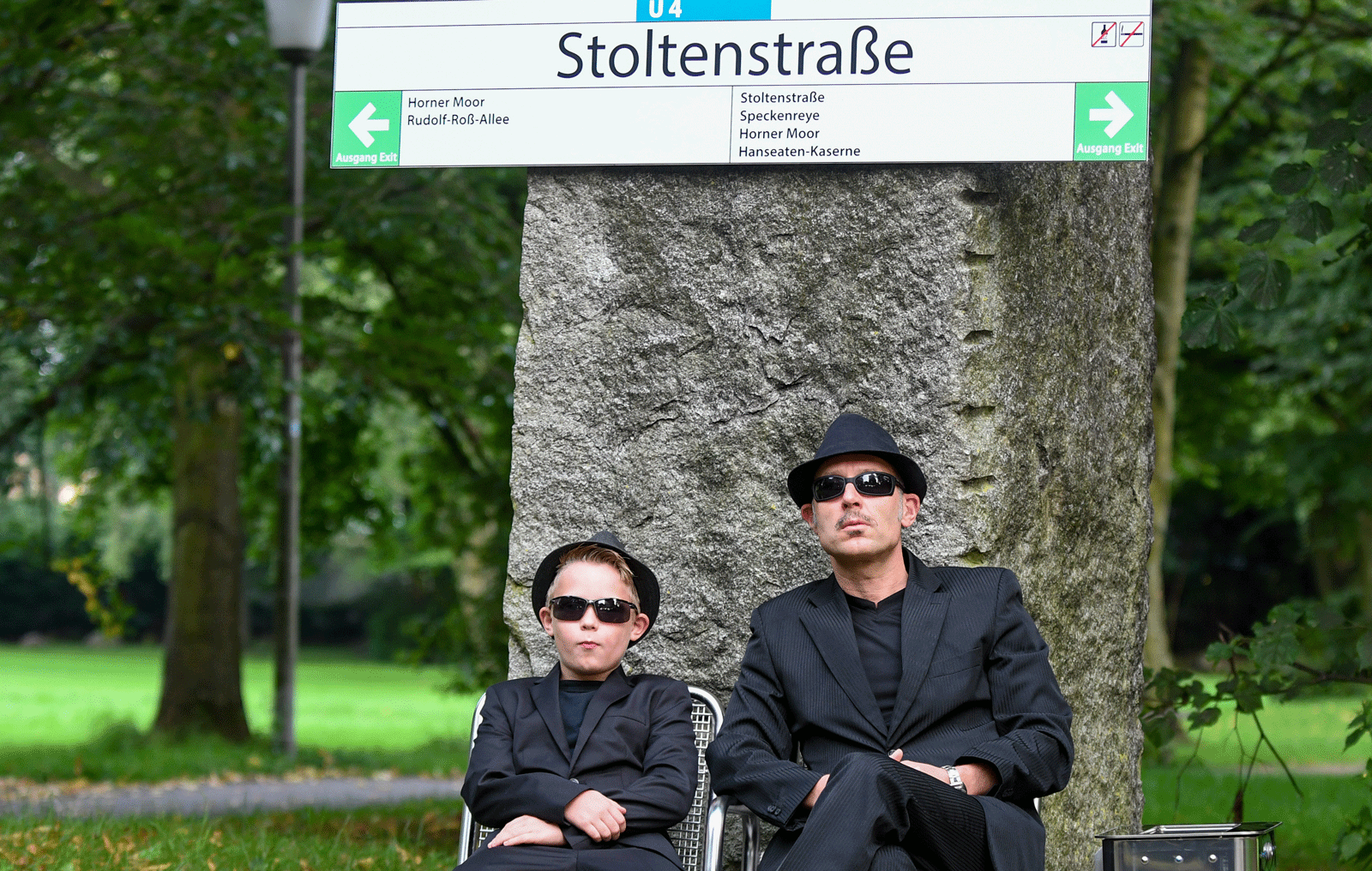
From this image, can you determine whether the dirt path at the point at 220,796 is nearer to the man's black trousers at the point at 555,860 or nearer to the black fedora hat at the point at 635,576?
the black fedora hat at the point at 635,576

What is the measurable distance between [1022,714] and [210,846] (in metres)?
3.29

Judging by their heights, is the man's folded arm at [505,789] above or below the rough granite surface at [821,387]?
below

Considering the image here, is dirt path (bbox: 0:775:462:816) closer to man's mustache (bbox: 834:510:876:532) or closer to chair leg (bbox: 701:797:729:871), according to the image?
chair leg (bbox: 701:797:729:871)

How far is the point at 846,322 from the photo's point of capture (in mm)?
3984

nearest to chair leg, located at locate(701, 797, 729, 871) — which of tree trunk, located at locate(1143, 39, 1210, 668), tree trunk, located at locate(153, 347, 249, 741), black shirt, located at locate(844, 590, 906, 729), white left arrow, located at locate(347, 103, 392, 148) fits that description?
black shirt, located at locate(844, 590, 906, 729)

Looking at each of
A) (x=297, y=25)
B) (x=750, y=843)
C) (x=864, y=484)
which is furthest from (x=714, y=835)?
(x=297, y=25)

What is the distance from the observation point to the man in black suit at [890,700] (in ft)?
9.64

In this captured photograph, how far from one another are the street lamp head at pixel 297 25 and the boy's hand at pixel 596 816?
645cm

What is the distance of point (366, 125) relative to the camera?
4.29 m

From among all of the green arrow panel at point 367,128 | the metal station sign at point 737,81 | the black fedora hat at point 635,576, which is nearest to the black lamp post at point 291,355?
the green arrow panel at point 367,128

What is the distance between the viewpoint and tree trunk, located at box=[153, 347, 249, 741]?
11242 mm

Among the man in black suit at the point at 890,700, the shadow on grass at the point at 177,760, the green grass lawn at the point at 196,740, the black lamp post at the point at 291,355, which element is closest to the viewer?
the man in black suit at the point at 890,700

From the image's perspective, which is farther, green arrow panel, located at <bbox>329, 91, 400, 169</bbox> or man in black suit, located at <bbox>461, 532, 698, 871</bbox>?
green arrow panel, located at <bbox>329, 91, 400, 169</bbox>

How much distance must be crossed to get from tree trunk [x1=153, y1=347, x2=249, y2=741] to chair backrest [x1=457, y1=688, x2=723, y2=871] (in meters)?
8.30
